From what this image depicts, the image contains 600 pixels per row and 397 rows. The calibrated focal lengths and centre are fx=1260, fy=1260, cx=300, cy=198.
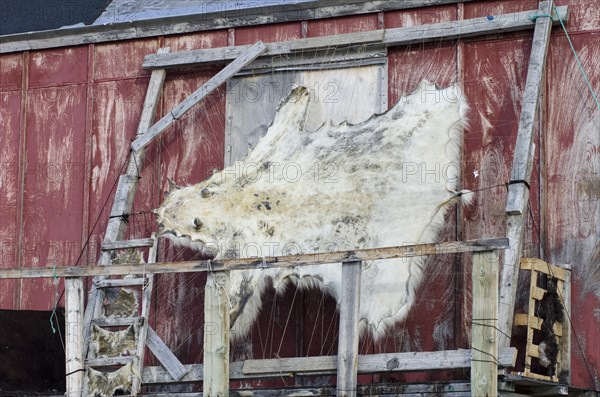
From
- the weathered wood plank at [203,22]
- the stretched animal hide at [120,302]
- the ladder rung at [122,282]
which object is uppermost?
the weathered wood plank at [203,22]

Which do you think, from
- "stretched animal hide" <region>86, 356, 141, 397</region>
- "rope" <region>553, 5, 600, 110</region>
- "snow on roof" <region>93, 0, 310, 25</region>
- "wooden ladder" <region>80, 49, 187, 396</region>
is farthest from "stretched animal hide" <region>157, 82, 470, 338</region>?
"snow on roof" <region>93, 0, 310, 25</region>

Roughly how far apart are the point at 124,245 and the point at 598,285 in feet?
15.7

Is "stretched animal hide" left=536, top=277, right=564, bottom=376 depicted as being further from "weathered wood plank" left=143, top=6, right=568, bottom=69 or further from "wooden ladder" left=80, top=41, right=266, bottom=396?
"wooden ladder" left=80, top=41, right=266, bottom=396

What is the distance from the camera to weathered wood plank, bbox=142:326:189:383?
1208cm

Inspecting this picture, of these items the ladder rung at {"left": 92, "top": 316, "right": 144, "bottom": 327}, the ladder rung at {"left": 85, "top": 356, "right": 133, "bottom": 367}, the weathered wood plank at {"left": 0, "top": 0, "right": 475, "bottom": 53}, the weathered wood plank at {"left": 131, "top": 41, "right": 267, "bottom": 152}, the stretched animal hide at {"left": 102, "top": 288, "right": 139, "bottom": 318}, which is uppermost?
the weathered wood plank at {"left": 0, "top": 0, "right": 475, "bottom": 53}

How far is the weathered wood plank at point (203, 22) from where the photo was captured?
13266 mm

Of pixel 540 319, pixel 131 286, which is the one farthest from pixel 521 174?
pixel 131 286

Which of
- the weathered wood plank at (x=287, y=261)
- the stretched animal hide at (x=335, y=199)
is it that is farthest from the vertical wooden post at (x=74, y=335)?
the stretched animal hide at (x=335, y=199)

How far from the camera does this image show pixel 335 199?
1215 centimetres

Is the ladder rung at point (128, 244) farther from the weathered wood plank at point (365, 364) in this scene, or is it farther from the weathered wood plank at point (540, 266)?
the weathered wood plank at point (540, 266)

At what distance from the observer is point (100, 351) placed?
12.5 meters

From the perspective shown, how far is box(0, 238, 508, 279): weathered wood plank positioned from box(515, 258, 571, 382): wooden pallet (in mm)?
925

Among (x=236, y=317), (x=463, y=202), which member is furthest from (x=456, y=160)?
(x=236, y=317)

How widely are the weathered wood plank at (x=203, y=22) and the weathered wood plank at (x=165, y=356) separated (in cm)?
356
